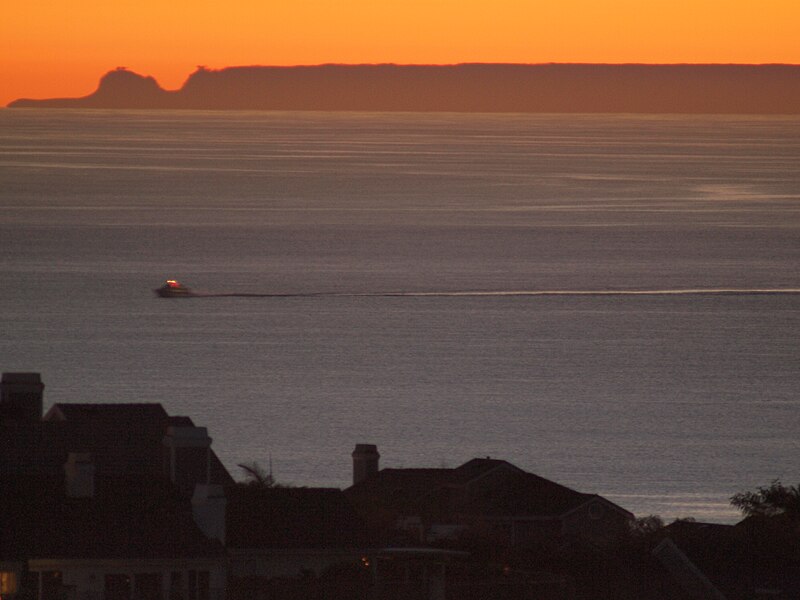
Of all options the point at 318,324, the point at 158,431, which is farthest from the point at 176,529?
the point at 318,324

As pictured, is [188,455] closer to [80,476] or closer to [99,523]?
[80,476]

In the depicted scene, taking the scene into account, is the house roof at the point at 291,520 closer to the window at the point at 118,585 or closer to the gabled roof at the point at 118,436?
the window at the point at 118,585

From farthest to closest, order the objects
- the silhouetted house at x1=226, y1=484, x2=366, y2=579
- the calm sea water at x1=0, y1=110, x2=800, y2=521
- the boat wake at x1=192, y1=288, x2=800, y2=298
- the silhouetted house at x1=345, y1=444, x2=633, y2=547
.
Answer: the boat wake at x1=192, y1=288, x2=800, y2=298, the calm sea water at x1=0, y1=110, x2=800, y2=521, the silhouetted house at x1=345, y1=444, x2=633, y2=547, the silhouetted house at x1=226, y1=484, x2=366, y2=579

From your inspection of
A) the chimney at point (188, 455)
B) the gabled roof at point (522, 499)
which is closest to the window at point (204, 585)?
the chimney at point (188, 455)

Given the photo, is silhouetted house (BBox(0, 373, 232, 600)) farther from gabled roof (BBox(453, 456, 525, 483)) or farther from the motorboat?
the motorboat

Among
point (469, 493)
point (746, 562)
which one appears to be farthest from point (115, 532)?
point (469, 493)

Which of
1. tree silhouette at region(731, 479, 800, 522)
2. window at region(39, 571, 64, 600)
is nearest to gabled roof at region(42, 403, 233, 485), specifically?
window at region(39, 571, 64, 600)
